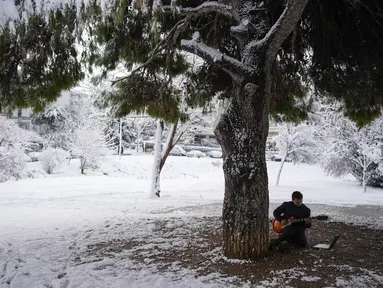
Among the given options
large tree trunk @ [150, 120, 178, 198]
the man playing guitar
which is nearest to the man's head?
the man playing guitar

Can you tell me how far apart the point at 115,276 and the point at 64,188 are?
1409 centimetres

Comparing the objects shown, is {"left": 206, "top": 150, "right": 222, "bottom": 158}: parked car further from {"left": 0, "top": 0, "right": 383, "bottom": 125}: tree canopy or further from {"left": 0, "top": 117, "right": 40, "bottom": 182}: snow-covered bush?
{"left": 0, "top": 0, "right": 383, "bottom": 125}: tree canopy

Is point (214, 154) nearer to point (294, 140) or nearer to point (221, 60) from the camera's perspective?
point (294, 140)

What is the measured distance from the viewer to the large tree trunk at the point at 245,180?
4.96 metres

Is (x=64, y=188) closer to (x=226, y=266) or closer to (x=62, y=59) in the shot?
(x=62, y=59)

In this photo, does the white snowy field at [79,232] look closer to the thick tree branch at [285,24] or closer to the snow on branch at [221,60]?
the snow on branch at [221,60]

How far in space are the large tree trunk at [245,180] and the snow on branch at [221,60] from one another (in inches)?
12.6

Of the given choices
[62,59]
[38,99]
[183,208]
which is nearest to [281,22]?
[62,59]

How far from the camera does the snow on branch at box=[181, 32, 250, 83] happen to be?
4.95 meters

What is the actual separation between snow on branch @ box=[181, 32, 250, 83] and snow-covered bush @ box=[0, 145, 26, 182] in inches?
711

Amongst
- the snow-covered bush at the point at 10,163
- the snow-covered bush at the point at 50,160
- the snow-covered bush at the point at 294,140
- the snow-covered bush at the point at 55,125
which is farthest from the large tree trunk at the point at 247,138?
the snow-covered bush at the point at 55,125

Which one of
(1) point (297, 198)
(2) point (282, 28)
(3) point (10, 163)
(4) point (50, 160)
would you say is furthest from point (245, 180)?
(4) point (50, 160)

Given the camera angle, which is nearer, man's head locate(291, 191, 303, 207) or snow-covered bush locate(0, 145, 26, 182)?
man's head locate(291, 191, 303, 207)

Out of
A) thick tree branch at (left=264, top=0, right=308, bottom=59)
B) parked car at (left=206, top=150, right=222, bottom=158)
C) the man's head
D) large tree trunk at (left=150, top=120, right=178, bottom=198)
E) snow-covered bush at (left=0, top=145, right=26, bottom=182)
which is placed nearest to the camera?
thick tree branch at (left=264, top=0, right=308, bottom=59)
